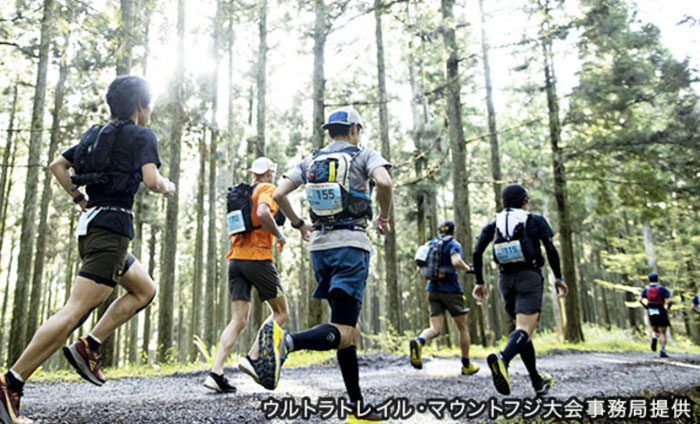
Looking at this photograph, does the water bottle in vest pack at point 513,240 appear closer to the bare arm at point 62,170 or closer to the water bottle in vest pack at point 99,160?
the water bottle in vest pack at point 99,160

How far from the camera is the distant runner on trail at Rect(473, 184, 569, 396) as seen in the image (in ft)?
17.1

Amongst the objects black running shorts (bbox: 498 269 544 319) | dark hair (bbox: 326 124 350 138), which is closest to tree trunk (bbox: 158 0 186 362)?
dark hair (bbox: 326 124 350 138)

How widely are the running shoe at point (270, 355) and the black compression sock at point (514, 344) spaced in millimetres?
2681

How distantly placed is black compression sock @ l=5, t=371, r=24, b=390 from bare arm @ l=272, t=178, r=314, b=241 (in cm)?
209

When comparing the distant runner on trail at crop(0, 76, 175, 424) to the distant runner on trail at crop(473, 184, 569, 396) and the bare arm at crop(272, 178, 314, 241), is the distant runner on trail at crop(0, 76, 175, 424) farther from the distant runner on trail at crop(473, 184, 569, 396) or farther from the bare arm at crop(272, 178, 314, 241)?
the distant runner on trail at crop(473, 184, 569, 396)

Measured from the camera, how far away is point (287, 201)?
12.8 ft

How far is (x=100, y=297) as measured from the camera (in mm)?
3191

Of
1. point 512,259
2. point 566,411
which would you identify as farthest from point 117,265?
point 512,259

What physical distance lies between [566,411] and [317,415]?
6.92ft

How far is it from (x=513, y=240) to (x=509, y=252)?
15cm

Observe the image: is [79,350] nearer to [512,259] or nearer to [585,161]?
[512,259]

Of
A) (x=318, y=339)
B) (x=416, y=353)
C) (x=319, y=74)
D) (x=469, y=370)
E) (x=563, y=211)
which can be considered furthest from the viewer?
(x=563, y=211)

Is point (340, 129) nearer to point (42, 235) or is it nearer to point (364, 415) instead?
point (364, 415)

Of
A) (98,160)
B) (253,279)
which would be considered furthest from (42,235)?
(98,160)
